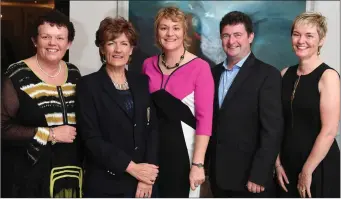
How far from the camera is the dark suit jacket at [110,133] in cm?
227

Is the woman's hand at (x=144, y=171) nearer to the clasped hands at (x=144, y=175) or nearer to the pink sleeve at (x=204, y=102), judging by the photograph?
the clasped hands at (x=144, y=175)

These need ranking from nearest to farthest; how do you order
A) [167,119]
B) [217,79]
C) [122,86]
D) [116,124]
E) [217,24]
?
[116,124] → [122,86] → [167,119] → [217,79] → [217,24]

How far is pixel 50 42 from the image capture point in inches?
92.9

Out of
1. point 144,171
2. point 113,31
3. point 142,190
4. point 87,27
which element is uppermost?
point 87,27

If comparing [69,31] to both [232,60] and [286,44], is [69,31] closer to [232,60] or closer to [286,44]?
[232,60]

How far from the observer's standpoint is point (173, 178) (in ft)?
8.28

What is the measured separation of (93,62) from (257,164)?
204cm

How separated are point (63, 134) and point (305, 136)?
1430 millimetres

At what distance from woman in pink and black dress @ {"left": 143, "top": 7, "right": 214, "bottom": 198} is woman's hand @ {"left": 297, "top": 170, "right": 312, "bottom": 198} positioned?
1.96 ft

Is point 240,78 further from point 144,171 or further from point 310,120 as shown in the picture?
point 144,171

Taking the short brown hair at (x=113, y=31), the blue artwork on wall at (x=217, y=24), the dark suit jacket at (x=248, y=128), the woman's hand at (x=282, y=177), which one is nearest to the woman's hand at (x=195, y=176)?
the dark suit jacket at (x=248, y=128)

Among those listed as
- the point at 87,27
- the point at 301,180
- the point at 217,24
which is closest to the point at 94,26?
the point at 87,27

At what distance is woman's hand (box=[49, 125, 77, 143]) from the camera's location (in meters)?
2.32

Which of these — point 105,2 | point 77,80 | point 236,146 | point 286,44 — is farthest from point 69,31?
point 286,44
